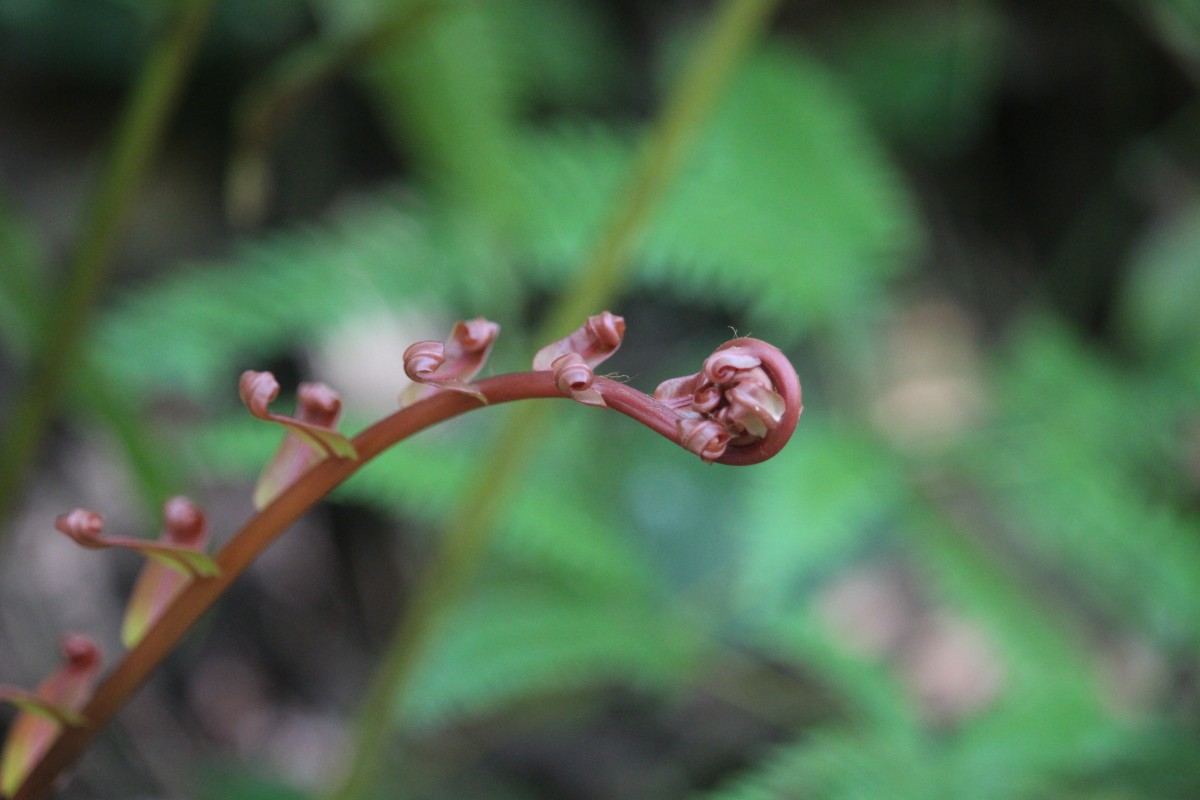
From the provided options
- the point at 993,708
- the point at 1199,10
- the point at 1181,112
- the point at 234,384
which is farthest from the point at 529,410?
the point at 1181,112

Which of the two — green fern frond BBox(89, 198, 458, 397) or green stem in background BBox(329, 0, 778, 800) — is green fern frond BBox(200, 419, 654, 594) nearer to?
green fern frond BBox(89, 198, 458, 397)

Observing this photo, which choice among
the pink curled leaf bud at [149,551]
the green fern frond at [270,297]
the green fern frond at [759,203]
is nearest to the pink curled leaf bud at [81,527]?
the pink curled leaf bud at [149,551]

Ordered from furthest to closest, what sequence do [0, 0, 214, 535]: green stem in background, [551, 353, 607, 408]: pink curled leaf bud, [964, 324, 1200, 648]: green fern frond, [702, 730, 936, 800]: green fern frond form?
[964, 324, 1200, 648]: green fern frond
[702, 730, 936, 800]: green fern frond
[0, 0, 214, 535]: green stem in background
[551, 353, 607, 408]: pink curled leaf bud

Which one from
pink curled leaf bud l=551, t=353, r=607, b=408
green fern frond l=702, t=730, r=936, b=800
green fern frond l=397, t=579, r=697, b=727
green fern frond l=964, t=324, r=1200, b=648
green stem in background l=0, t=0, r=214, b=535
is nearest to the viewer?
pink curled leaf bud l=551, t=353, r=607, b=408

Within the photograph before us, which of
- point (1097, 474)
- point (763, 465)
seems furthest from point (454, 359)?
point (1097, 474)

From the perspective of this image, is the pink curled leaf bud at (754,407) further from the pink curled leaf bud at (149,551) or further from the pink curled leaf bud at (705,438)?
the pink curled leaf bud at (149,551)

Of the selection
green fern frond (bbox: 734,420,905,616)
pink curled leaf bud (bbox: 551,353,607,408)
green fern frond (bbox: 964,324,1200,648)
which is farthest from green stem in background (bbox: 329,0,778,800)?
green fern frond (bbox: 964,324,1200,648)

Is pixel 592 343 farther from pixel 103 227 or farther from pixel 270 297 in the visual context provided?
pixel 270 297
